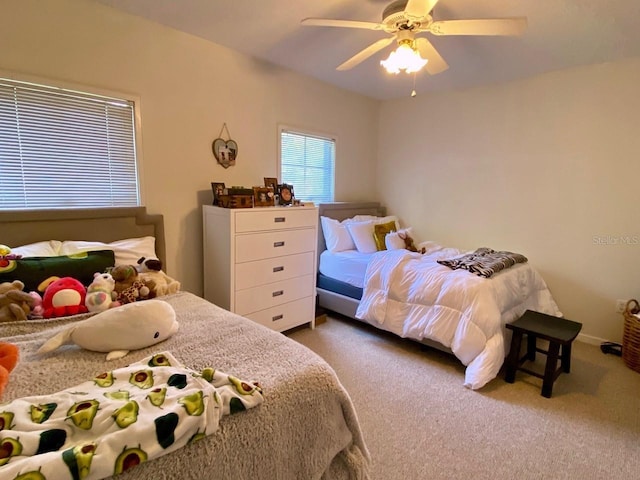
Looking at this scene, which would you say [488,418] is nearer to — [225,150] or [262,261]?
[262,261]

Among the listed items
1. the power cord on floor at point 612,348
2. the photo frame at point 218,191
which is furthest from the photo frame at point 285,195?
the power cord on floor at point 612,348

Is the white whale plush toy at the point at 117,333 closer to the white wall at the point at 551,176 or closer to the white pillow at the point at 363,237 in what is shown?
the white pillow at the point at 363,237

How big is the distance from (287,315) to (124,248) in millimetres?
1382

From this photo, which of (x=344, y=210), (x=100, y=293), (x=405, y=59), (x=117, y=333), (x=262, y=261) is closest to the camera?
(x=117, y=333)

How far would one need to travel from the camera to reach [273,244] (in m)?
2.73

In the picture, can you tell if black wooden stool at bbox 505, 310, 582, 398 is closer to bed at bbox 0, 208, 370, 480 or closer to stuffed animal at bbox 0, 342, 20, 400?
bed at bbox 0, 208, 370, 480

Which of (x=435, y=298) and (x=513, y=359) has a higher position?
(x=435, y=298)

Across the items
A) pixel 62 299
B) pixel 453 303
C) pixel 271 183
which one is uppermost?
pixel 271 183

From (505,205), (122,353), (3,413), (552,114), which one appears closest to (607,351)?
(505,205)

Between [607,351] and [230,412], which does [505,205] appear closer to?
[607,351]

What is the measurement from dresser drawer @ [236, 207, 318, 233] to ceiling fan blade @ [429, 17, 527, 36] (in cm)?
158

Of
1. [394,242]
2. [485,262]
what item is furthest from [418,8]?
[394,242]

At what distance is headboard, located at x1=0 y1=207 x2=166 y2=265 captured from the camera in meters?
1.93

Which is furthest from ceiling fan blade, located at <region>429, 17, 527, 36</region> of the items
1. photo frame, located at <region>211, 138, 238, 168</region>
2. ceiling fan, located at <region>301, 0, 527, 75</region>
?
photo frame, located at <region>211, 138, 238, 168</region>
